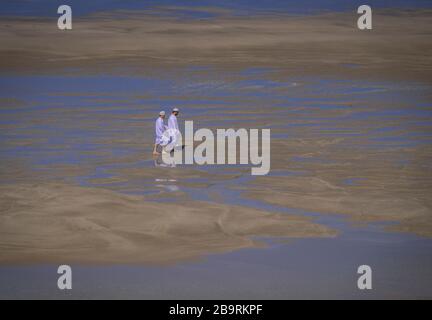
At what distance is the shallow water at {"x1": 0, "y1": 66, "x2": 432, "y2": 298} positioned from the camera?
9.88m

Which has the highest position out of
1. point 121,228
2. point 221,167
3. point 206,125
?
point 206,125

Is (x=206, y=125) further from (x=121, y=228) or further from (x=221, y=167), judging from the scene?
(x=121, y=228)

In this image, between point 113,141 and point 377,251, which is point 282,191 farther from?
point 113,141

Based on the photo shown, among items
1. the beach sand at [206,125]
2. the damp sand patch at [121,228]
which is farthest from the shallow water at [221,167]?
the damp sand patch at [121,228]

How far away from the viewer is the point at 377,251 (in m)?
11.0

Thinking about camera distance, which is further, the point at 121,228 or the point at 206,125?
the point at 206,125

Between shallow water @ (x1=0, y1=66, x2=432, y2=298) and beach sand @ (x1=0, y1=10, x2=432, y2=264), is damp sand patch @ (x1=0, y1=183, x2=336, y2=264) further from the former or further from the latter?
shallow water @ (x1=0, y1=66, x2=432, y2=298)

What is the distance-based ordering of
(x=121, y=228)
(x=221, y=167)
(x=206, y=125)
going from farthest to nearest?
(x=206, y=125) → (x=221, y=167) → (x=121, y=228)

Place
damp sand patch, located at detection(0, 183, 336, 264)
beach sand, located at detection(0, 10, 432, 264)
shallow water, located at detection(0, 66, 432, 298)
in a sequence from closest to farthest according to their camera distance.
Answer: shallow water, located at detection(0, 66, 432, 298) < damp sand patch, located at detection(0, 183, 336, 264) < beach sand, located at detection(0, 10, 432, 264)

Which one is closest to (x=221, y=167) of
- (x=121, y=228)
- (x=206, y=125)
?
(x=206, y=125)

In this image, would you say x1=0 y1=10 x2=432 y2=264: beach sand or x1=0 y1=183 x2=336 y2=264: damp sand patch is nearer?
x1=0 y1=183 x2=336 y2=264: damp sand patch

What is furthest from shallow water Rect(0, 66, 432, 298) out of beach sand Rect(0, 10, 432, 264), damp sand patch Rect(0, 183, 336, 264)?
damp sand patch Rect(0, 183, 336, 264)

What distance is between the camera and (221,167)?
15.6 metres

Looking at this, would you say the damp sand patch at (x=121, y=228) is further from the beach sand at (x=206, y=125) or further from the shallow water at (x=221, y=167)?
the shallow water at (x=221, y=167)
